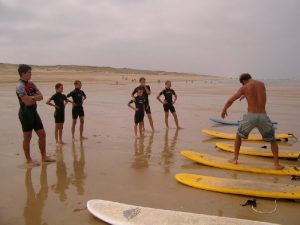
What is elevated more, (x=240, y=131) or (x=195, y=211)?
(x=240, y=131)

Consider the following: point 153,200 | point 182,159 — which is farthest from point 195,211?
point 182,159

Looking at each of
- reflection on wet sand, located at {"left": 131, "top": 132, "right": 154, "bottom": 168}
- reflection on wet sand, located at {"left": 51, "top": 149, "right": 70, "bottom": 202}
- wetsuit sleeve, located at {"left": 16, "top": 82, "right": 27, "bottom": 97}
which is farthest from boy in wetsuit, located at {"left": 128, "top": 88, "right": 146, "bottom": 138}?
wetsuit sleeve, located at {"left": 16, "top": 82, "right": 27, "bottom": 97}

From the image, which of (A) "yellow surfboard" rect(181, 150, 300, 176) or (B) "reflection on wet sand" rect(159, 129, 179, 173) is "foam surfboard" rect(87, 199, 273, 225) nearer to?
(B) "reflection on wet sand" rect(159, 129, 179, 173)

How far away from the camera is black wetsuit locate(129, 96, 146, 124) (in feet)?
31.4

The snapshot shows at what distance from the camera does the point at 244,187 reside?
16.3ft

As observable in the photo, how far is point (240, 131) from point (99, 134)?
4789 millimetres

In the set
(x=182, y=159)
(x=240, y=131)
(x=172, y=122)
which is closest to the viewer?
(x=240, y=131)

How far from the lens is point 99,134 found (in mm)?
9781

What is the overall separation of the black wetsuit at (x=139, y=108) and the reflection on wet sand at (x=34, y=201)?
3.99 m

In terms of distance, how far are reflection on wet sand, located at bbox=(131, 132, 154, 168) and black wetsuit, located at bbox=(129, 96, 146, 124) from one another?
684mm

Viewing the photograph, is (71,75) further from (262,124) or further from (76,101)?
(262,124)

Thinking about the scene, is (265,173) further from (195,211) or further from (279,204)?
(195,211)

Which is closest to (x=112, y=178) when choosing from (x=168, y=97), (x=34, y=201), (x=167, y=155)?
(x=34, y=201)

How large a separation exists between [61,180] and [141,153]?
233cm
